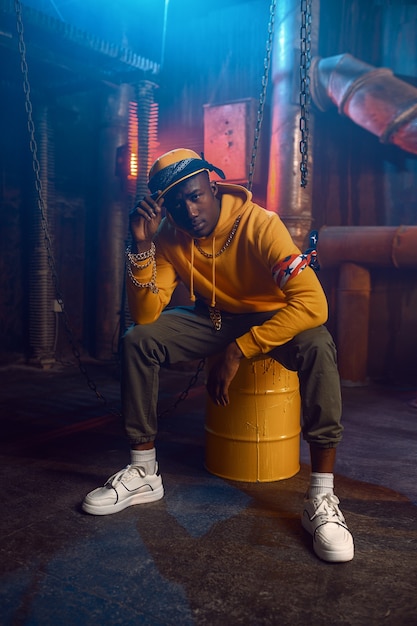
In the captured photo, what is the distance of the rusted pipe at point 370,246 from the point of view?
547cm

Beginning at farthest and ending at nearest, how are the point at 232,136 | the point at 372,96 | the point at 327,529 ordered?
1. the point at 232,136
2. the point at 372,96
3. the point at 327,529

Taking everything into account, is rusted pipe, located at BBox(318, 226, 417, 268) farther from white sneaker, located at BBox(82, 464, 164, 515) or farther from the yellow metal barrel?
white sneaker, located at BBox(82, 464, 164, 515)

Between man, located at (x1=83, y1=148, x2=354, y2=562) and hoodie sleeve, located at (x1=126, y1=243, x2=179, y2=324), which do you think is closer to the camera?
man, located at (x1=83, y1=148, x2=354, y2=562)

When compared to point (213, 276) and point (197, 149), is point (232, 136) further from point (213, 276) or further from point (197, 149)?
point (213, 276)

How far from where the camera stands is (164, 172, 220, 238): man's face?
111 inches

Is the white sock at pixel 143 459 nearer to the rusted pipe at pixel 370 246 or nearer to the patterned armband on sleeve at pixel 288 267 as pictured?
the patterned armband on sleeve at pixel 288 267

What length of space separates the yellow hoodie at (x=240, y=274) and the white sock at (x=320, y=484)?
2.04ft

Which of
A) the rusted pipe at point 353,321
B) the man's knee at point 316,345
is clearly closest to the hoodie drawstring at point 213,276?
the man's knee at point 316,345

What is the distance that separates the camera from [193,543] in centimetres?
227

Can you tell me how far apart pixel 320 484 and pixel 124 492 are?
0.93 meters

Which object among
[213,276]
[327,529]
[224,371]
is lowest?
[327,529]

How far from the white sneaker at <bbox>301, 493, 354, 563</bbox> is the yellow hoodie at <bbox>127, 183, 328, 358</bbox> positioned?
2.40ft

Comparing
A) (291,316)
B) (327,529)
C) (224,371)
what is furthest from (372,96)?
(327,529)

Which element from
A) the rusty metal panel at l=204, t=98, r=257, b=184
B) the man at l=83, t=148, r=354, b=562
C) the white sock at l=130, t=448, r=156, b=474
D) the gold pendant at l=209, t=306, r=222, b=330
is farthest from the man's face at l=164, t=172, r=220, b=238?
the rusty metal panel at l=204, t=98, r=257, b=184
